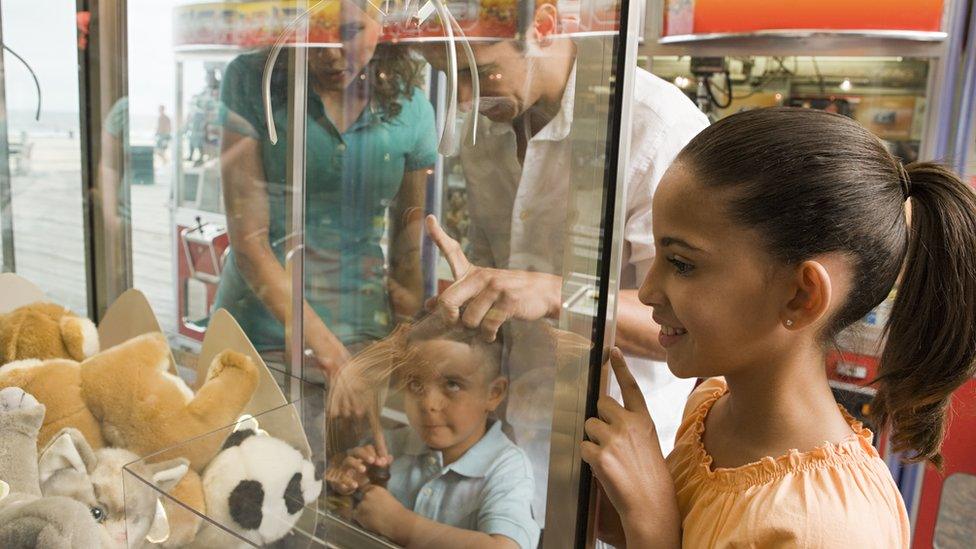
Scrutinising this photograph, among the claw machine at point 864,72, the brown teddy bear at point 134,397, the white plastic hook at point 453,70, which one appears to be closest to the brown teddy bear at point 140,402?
the brown teddy bear at point 134,397

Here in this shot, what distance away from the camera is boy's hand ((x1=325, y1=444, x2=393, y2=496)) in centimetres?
88

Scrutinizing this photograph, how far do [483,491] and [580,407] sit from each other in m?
0.14

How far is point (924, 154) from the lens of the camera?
238 centimetres

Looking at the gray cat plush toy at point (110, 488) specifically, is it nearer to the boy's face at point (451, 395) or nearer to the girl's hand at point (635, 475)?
the boy's face at point (451, 395)

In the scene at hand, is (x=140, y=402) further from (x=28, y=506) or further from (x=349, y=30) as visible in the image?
(x=349, y=30)

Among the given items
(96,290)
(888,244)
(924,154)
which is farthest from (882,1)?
(96,290)

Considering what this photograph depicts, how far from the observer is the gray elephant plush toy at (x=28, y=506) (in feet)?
2.18

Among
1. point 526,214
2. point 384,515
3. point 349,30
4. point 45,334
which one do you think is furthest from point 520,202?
point 45,334

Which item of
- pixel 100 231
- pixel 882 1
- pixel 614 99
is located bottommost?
pixel 100 231

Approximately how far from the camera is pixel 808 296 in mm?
738

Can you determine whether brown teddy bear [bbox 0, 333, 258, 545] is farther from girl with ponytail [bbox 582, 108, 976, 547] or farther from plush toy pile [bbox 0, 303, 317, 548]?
girl with ponytail [bbox 582, 108, 976, 547]

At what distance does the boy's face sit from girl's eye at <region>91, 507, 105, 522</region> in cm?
31

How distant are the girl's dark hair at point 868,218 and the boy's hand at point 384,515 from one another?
18.1 inches

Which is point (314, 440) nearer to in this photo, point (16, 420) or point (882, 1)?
point (16, 420)
